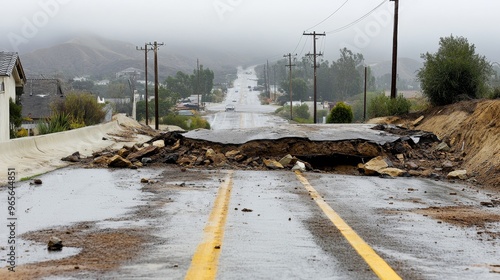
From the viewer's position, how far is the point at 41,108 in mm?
78812

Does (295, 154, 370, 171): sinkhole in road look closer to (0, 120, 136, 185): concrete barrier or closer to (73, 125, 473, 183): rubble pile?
(73, 125, 473, 183): rubble pile

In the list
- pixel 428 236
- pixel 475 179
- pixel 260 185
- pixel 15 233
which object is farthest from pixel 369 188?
pixel 15 233

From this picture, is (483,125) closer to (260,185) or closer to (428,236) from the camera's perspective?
(260,185)

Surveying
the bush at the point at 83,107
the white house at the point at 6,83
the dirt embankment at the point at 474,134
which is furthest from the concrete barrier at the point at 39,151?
the bush at the point at 83,107

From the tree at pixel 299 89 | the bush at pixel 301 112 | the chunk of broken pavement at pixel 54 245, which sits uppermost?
the chunk of broken pavement at pixel 54 245

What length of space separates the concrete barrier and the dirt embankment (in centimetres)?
1174

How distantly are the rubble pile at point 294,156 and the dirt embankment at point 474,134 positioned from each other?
578mm

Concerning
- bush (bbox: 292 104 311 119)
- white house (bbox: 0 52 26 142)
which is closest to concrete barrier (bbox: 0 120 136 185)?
white house (bbox: 0 52 26 142)

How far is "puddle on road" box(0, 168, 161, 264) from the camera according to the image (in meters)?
8.29

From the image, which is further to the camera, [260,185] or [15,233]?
[260,185]

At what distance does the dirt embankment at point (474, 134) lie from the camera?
19.9 m

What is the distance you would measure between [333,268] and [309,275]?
15.9 inches

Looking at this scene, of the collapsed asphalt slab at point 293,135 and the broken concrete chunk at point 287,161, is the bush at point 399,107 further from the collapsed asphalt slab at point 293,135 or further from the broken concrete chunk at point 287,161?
the broken concrete chunk at point 287,161

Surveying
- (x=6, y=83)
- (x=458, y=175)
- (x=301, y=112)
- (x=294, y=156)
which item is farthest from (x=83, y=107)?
(x=301, y=112)
